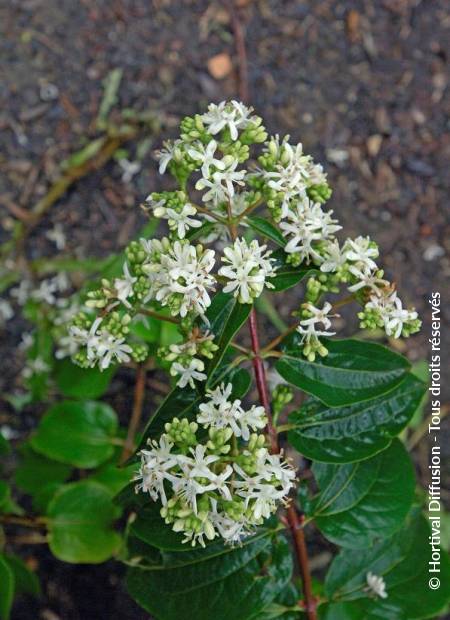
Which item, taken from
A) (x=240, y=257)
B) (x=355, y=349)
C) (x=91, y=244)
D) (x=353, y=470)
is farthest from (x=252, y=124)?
(x=91, y=244)

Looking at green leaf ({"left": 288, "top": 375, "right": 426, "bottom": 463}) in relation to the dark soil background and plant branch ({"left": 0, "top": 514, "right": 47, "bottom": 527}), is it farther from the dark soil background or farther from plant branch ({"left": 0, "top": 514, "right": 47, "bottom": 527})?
the dark soil background

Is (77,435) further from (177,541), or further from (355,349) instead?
(355,349)

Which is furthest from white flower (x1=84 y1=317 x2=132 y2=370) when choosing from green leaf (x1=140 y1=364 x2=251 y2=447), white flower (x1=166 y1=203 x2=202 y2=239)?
white flower (x1=166 y1=203 x2=202 y2=239)

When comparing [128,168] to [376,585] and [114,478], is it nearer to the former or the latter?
[114,478]

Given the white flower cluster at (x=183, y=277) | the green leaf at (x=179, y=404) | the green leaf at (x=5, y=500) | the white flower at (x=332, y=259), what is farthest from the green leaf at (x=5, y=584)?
the white flower at (x=332, y=259)

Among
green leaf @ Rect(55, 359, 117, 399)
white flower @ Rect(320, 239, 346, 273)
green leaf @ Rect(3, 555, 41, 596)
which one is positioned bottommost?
green leaf @ Rect(3, 555, 41, 596)

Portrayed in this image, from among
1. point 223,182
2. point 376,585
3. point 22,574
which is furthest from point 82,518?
point 223,182

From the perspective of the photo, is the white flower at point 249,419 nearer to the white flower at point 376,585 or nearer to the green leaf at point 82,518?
the white flower at point 376,585
